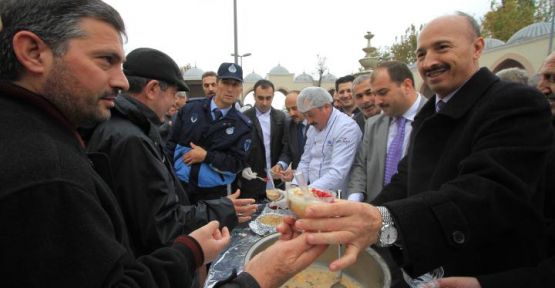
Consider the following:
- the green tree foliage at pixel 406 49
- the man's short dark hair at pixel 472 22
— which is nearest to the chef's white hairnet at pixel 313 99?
the man's short dark hair at pixel 472 22

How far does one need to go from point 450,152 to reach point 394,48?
3429cm

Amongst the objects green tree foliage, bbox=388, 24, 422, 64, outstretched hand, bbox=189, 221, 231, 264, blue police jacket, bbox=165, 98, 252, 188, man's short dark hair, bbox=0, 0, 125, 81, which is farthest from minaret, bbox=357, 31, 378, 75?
green tree foliage, bbox=388, 24, 422, 64

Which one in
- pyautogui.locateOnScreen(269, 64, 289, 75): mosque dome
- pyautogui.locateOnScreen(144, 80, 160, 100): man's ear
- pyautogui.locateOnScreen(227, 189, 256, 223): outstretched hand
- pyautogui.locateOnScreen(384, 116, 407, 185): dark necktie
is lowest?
pyautogui.locateOnScreen(269, 64, 289, 75): mosque dome

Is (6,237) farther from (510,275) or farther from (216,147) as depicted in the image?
(216,147)

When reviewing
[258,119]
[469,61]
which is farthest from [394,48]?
[469,61]

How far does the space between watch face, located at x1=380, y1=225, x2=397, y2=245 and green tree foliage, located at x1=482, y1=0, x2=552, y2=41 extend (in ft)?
112

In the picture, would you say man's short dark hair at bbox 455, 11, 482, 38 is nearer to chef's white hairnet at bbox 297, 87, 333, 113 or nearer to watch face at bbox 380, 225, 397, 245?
watch face at bbox 380, 225, 397, 245

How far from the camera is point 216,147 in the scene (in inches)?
147

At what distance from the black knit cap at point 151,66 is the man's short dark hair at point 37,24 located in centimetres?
120

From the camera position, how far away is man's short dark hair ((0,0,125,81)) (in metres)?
1.05

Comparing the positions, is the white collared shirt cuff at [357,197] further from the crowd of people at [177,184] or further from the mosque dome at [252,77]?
the mosque dome at [252,77]

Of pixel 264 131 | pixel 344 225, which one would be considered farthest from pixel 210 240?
pixel 264 131

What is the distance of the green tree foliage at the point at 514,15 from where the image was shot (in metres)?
27.5

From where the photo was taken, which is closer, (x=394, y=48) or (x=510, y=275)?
(x=510, y=275)
